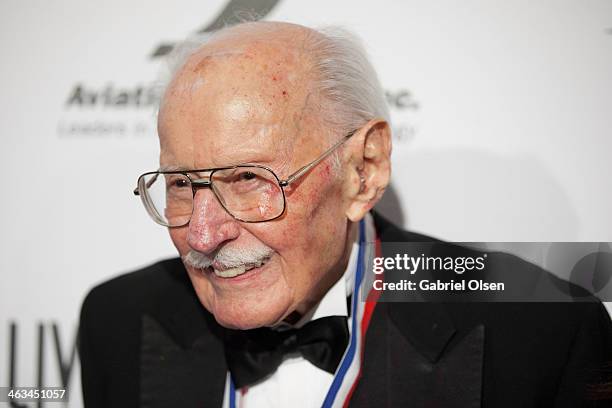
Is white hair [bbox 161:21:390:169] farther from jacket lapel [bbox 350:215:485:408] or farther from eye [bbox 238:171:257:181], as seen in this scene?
jacket lapel [bbox 350:215:485:408]

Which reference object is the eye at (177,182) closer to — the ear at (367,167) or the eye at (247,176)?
the eye at (247,176)

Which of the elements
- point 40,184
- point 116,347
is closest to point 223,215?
point 116,347

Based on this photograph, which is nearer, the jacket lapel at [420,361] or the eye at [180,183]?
the eye at [180,183]

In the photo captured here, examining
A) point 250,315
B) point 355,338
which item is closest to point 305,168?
point 250,315

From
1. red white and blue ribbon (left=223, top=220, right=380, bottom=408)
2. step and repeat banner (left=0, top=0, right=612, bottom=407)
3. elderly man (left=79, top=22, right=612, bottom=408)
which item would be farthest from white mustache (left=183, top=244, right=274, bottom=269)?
step and repeat banner (left=0, top=0, right=612, bottom=407)

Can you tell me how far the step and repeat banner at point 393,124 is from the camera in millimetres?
1820

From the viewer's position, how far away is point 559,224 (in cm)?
183

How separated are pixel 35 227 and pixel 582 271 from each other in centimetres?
179

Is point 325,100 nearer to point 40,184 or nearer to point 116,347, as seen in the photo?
point 116,347

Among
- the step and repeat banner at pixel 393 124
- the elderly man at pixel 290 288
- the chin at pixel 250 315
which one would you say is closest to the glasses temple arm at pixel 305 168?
the elderly man at pixel 290 288

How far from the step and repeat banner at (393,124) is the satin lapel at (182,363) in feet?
1.16

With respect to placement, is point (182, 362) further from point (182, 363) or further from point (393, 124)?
point (393, 124)

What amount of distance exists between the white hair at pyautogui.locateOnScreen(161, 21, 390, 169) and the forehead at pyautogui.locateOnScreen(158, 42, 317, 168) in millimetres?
48

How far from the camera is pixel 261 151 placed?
1254 mm
